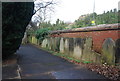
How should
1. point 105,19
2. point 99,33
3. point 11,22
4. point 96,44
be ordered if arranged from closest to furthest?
1. point 11,22
2. point 99,33
3. point 96,44
4. point 105,19

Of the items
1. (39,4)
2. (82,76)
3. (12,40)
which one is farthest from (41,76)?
(39,4)

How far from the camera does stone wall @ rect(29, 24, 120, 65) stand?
4.65m

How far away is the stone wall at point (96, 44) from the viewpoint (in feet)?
15.3

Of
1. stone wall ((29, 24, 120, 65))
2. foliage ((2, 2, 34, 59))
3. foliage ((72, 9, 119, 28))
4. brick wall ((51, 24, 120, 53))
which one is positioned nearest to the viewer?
stone wall ((29, 24, 120, 65))

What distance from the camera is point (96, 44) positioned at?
5.63m

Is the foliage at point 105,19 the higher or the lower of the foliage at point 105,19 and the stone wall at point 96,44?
the higher

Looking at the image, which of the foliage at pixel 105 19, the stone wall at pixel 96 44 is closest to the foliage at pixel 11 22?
the stone wall at pixel 96 44

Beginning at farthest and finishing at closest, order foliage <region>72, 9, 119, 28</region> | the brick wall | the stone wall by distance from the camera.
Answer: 1. foliage <region>72, 9, 119, 28</region>
2. the brick wall
3. the stone wall

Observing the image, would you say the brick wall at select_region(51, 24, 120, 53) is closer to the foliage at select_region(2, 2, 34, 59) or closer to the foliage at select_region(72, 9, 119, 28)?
the foliage at select_region(72, 9, 119, 28)

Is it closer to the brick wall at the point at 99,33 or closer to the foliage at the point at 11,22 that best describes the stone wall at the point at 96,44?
the brick wall at the point at 99,33

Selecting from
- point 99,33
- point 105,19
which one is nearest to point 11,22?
point 99,33

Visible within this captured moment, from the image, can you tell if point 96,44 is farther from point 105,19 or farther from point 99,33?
point 105,19

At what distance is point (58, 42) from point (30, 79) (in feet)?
19.5

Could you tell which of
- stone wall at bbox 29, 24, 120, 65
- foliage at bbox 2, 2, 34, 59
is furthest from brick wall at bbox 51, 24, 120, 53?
foliage at bbox 2, 2, 34, 59
